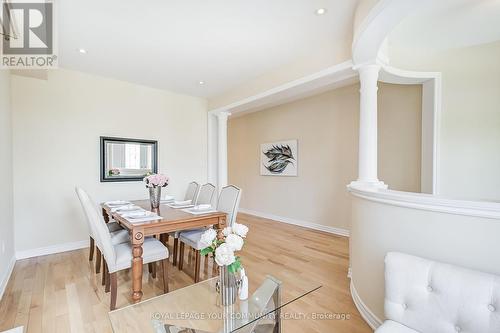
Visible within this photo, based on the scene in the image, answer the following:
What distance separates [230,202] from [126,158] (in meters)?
2.20

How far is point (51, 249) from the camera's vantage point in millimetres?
3506

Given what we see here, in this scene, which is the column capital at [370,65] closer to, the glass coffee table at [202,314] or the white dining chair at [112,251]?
the glass coffee table at [202,314]

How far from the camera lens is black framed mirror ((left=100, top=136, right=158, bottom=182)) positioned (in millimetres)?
3934

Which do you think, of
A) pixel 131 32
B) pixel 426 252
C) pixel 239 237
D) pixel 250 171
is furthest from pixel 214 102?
pixel 426 252

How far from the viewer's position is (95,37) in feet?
8.93

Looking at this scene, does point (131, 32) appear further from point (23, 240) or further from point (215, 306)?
point (23, 240)

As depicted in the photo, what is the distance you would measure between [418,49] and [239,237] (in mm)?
3091

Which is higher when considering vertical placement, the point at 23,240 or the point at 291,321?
the point at 23,240

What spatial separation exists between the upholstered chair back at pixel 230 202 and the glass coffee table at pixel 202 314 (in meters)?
1.23

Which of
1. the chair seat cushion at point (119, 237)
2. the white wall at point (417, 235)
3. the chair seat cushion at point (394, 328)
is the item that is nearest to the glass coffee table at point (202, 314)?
the chair seat cushion at point (394, 328)

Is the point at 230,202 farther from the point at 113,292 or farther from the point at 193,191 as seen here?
the point at 113,292

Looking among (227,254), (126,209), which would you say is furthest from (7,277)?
(227,254)

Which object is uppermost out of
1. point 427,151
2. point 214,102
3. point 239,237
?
point 214,102

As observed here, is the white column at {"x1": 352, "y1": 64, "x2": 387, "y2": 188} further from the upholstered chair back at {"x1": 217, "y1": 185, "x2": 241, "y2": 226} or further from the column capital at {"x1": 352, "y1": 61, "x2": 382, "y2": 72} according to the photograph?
the upholstered chair back at {"x1": 217, "y1": 185, "x2": 241, "y2": 226}
